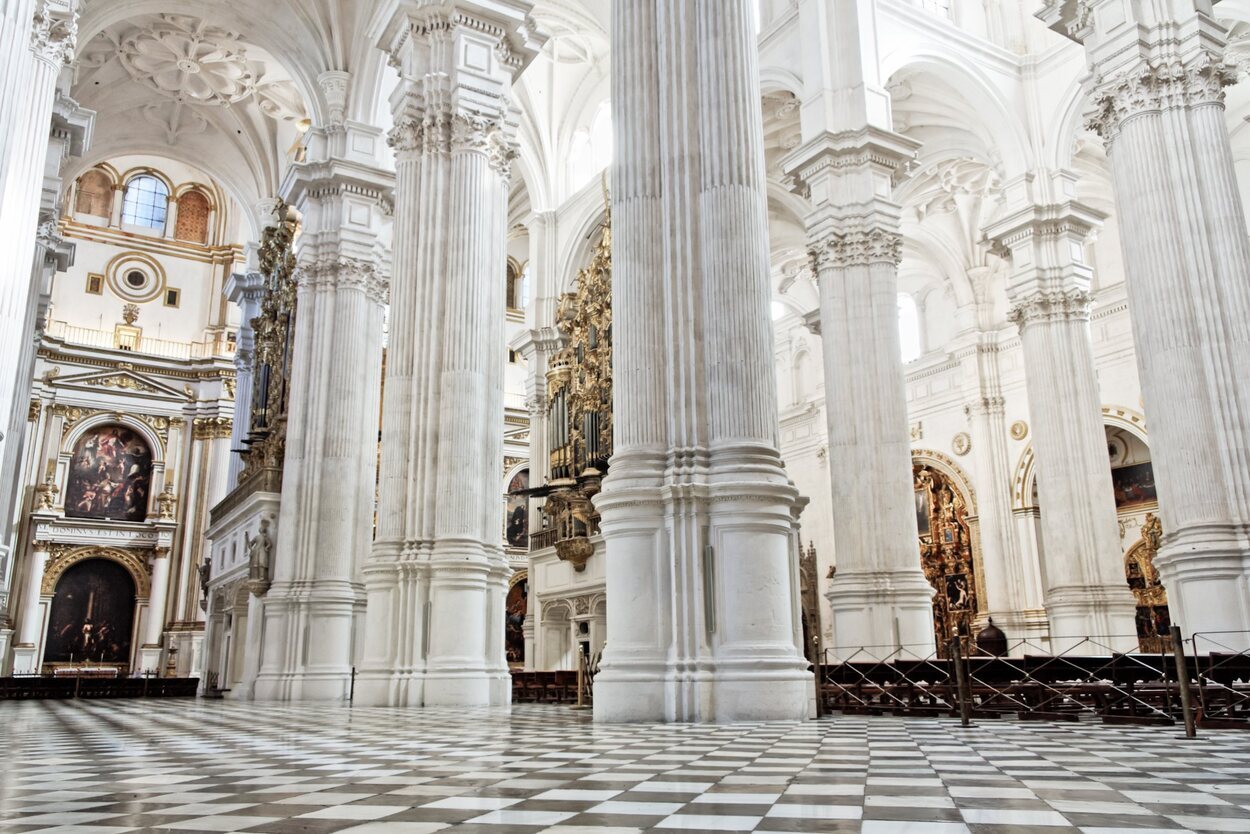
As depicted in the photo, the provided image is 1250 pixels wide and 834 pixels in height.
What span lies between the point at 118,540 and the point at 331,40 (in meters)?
19.5

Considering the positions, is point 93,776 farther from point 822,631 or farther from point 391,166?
point 822,631

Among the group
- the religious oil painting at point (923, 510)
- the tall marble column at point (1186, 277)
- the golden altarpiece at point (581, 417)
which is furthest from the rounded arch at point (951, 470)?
the tall marble column at point (1186, 277)

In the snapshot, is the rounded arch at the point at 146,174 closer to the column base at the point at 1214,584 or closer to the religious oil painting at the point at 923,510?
the religious oil painting at the point at 923,510

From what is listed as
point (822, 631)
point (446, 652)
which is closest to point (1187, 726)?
point (446, 652)

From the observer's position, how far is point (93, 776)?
15.0 feet

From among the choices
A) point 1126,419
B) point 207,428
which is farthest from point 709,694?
point 207,428

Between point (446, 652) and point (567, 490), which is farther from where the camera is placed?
point (567, 490)

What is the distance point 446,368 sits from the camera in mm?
12508

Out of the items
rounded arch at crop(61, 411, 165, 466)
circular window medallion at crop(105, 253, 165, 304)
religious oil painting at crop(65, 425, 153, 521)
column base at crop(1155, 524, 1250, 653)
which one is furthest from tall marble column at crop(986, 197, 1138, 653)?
circular window medallion at crop(105, 253, 165, 304)

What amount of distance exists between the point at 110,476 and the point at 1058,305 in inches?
1093

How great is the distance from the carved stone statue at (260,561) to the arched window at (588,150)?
11.9 meters

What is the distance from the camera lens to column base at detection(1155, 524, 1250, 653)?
9.79 metres

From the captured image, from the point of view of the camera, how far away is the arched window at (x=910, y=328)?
1131 inches

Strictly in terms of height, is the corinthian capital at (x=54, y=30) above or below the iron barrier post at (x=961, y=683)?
above
